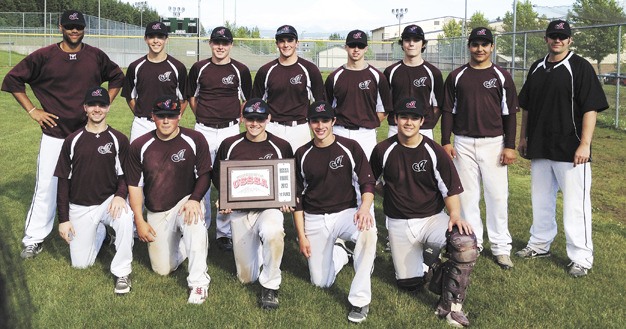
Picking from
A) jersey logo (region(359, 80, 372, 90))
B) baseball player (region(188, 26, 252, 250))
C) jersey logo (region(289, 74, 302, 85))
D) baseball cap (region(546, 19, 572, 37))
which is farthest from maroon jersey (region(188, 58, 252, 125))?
baseball cap (region(546, 19, 572, 37))

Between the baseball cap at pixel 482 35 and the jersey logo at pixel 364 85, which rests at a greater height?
the baseball cap at pixel 482 35

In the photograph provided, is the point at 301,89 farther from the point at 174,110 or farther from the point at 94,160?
the point at 94,160

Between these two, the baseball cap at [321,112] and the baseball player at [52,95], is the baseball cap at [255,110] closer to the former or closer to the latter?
the baseball cap at [321,112]

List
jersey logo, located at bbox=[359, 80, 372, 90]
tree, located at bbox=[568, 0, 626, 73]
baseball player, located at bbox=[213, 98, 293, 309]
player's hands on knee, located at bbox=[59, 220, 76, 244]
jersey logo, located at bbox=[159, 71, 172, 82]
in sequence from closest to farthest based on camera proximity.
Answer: baseball player, located at bbox=[213, 98, 293, 309]
player's hands on knee, located at bbox=[59, 220, 76, 244]
jersey logo, located at bbox=[359, 80, 372, 90]
jersey logo, located at bbox=[159, 71, 172, 82]
tree, located at bbox=[568, 0, 626, 73]

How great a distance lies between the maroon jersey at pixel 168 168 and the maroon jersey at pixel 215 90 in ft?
3.95

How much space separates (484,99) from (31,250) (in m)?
4.80

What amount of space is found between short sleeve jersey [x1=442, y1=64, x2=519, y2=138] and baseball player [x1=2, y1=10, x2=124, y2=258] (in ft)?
12.8

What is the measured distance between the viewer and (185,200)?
17.7ft

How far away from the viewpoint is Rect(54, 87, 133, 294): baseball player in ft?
17.6

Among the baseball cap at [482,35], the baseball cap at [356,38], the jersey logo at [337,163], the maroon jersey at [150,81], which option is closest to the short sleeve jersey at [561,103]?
the baseball cap at [482,35]

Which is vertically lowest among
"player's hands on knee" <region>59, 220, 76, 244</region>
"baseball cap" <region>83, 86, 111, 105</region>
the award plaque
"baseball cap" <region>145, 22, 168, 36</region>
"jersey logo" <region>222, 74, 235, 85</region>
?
"player's hands on knee" <region>59, 220, 76, 244</region>

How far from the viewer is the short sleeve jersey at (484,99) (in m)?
5.62

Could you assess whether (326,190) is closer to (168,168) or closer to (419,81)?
(168,168)

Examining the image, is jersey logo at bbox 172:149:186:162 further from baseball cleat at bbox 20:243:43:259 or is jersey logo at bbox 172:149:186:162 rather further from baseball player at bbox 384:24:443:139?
baseball player at bbox 384:24:443:139
